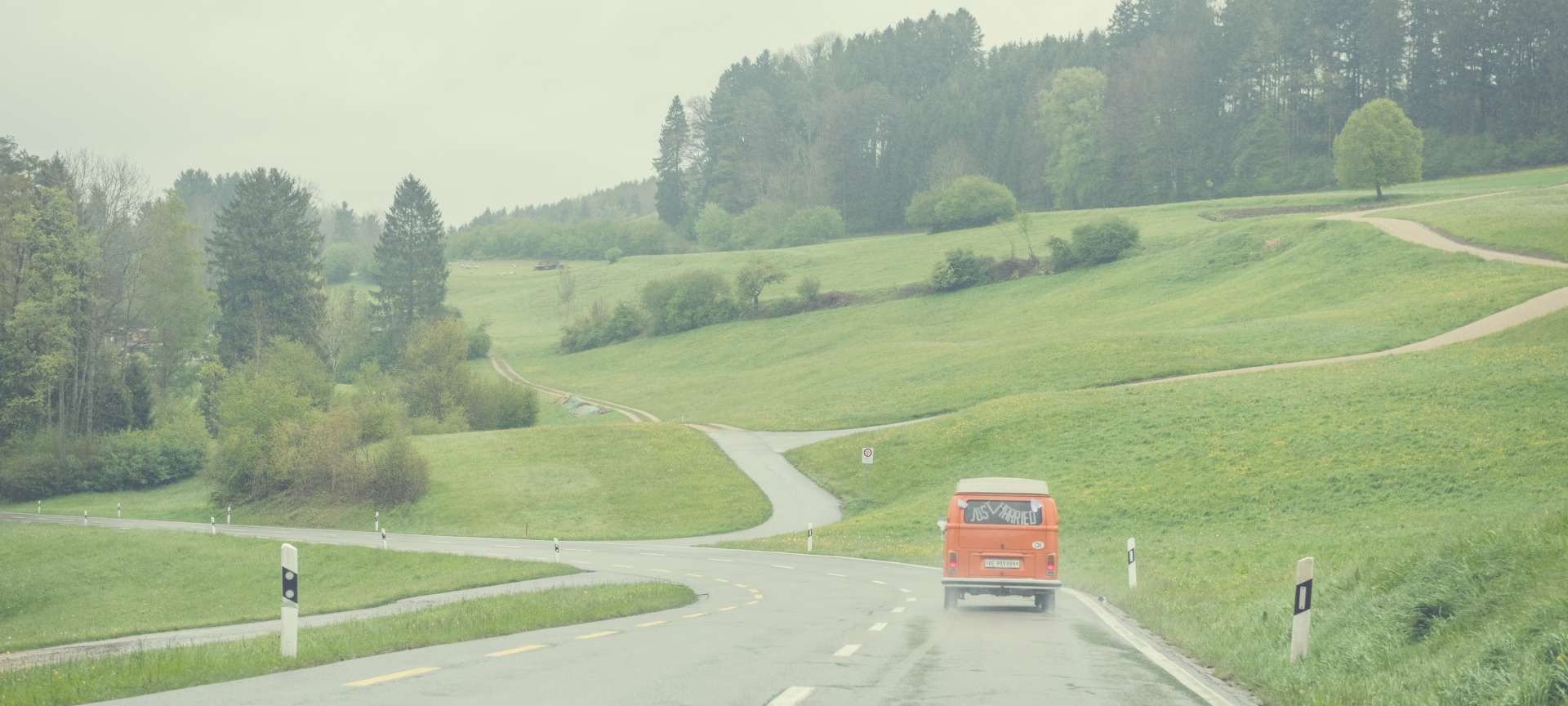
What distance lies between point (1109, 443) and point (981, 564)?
30.0 metres

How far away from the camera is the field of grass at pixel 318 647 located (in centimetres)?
1120

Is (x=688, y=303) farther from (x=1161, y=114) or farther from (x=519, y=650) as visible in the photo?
(x=519, y=650)

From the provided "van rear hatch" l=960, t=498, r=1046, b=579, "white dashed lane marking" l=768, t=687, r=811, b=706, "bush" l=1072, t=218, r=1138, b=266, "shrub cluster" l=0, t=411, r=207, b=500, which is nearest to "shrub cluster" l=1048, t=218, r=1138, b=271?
"bush" l=1072, t=218, r=1138, b=266

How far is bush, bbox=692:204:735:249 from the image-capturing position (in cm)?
17062

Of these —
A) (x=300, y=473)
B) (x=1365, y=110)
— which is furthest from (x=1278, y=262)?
(x=300, y=473)

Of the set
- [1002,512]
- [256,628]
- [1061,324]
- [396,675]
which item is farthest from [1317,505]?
[1061,324]

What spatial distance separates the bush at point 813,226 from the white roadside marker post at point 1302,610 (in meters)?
147

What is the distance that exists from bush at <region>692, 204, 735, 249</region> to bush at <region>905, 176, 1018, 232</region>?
35.7m

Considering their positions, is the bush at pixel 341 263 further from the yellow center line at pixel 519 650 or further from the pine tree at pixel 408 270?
the yellow center line at pixel 519 650

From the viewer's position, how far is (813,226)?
6358 inches

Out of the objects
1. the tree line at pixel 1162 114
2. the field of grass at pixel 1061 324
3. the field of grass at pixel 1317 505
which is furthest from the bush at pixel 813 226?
the field of grass at pixel 1317 505

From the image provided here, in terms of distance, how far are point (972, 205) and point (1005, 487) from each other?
121m

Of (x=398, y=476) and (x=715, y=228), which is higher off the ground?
(x=715, y=228)

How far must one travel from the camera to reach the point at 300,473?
6016cm
